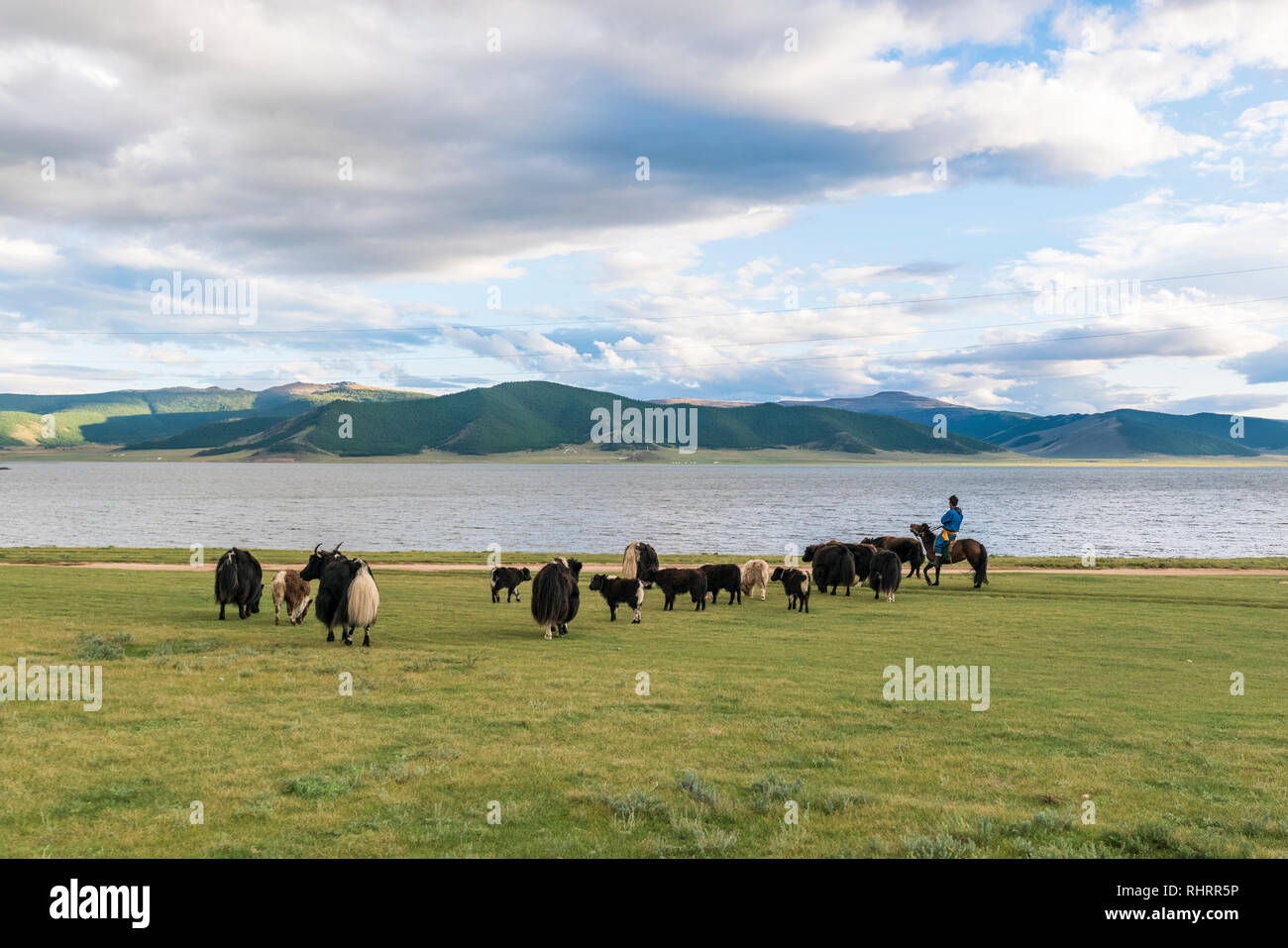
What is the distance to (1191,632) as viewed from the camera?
78.4 ft

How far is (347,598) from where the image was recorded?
775 inches

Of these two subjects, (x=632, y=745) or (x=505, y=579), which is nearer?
(x=632, y=745)

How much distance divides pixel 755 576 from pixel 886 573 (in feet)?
16.2

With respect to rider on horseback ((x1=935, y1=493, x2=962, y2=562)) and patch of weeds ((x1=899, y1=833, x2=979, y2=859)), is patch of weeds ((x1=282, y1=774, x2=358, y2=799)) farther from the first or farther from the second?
rider on horseback ((x1=935, y1=493, x2=962, y2=562))

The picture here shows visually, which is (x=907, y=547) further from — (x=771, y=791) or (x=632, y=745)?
(x=771, y=791)

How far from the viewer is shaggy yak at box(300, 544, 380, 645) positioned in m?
19.8

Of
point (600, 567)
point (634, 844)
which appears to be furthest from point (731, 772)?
point (600, 567)

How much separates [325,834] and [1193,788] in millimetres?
10473

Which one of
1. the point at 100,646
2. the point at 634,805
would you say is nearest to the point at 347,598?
the point at 100,646

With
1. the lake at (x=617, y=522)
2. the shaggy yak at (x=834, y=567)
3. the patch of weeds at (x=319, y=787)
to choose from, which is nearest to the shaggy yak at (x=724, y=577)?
the shaggy yak at (x=834, y=567)

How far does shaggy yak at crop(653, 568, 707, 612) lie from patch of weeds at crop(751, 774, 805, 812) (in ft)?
59.4
